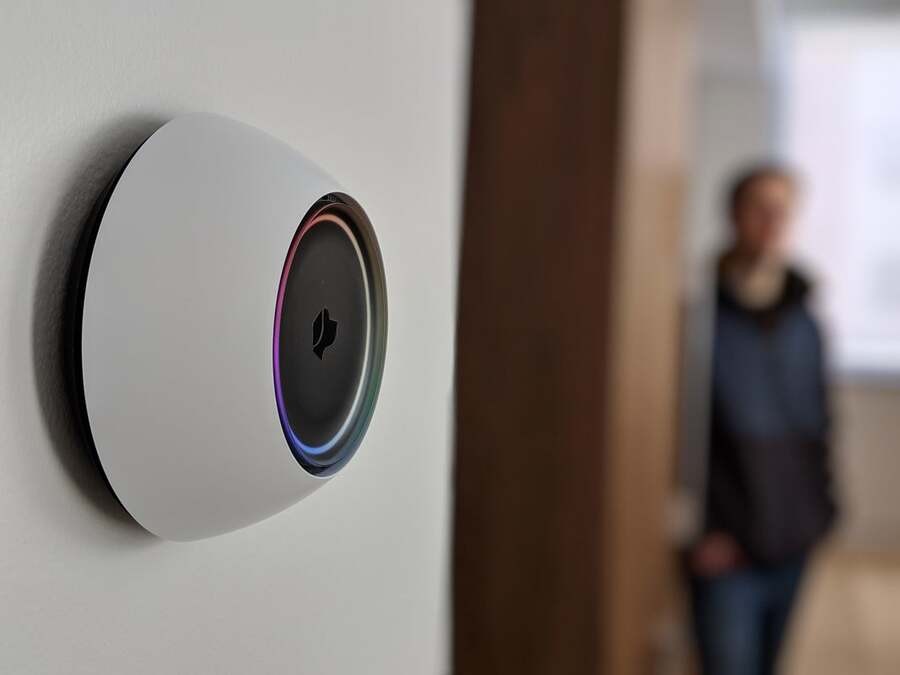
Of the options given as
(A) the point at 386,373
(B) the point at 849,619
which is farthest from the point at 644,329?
(B) the point at 849,619

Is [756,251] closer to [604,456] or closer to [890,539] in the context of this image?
[604,456]

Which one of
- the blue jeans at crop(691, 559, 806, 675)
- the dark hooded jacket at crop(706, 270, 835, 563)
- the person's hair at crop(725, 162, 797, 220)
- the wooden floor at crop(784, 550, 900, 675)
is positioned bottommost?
the wooden floor at crop(784, 550, 900, 675)

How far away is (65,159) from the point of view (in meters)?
0.30

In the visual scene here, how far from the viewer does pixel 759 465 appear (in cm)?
225

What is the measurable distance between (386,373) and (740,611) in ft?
6.70

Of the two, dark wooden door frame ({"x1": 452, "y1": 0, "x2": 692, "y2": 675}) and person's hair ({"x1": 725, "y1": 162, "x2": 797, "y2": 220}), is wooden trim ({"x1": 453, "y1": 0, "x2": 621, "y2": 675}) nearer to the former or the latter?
dark wooden door frame ({"x1": 452, "y1": 0, "x2": 692, "y2": 675})

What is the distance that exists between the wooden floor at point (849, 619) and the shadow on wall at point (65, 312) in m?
3.48

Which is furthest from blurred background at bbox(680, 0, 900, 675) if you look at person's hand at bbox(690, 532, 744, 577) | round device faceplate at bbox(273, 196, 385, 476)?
round device faceplate at bbox(273, 196, 385, 476)

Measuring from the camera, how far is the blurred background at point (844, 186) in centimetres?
467

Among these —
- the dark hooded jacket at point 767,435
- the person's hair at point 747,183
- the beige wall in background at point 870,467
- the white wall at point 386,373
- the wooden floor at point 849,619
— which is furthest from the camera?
the beige wall in background at point 870,467

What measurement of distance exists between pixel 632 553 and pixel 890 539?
3813mm

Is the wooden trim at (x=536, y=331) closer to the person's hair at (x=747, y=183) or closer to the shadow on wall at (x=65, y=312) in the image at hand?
the shadow on wall at (x=65, y=312)

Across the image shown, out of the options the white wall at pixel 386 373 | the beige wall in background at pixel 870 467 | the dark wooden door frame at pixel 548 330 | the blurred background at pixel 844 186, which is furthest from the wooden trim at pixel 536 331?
the beige wall in background at pixel 870 467

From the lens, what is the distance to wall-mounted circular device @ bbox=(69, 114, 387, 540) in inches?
11.9
